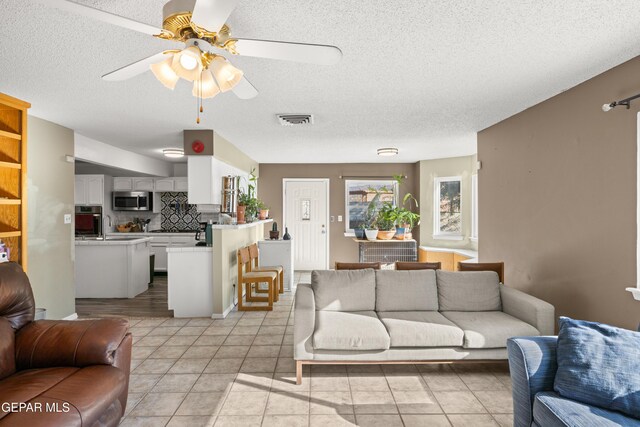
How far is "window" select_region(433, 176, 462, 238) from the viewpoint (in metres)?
7.04

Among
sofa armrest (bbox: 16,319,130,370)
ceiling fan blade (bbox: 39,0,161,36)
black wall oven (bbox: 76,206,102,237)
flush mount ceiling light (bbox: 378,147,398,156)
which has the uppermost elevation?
flush mount ceiling light (bbox: 378,147,398,156)

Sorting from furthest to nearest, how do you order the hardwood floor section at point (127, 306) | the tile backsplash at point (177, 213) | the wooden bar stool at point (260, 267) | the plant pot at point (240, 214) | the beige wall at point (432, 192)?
the tile backsplash at point (177, 213), the beige wall at point (432, 192), the wooden bar stool at point (260, 267), the plant pot at point (240, 214), the hardwood floor section at point (127, 306)

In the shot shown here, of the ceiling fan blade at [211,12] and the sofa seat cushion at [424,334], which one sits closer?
the ceiling fan blade at [211,12]

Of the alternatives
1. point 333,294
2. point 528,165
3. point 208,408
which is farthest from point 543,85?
point 208,408

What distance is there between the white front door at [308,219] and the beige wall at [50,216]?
13.7 feet

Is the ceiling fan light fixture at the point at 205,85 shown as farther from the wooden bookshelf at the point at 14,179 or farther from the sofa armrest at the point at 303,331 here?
the wooden bookshelf at the point at 14,179

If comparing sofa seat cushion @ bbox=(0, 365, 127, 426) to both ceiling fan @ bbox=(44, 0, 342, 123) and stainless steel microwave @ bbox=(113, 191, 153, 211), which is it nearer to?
ceiling fan @ bbox=(44, 0, 342, 123)

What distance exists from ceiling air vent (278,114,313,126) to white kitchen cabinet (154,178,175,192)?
4.28 meters

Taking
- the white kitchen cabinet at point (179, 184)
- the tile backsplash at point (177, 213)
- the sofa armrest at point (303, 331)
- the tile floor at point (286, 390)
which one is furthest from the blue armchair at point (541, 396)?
the tile backsplash at point (177, 213)

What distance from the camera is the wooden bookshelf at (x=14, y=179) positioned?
131 inches

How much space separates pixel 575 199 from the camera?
309cm

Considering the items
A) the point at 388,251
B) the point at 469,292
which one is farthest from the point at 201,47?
the point at 388,251

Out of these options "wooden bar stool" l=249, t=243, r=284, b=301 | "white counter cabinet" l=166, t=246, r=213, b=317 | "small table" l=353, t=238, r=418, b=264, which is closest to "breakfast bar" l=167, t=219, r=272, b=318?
"white counter cabinet" l=166, t=246, r=213, b=317

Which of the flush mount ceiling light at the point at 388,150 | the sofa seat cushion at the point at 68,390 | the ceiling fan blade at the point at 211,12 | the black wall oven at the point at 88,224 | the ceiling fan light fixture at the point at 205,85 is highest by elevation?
the flush mount ceiling light at the point at 388,150
